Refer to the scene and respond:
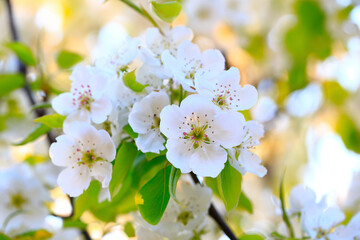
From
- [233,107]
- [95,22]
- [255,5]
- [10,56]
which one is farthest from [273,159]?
[233,107]

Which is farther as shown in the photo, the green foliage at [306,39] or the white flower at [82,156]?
the green foliage at [306,39]

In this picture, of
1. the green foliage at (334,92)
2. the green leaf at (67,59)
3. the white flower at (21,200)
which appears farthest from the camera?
the green foliage at (334,92)

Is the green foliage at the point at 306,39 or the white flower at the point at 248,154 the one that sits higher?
the white flower at the point at 248,154

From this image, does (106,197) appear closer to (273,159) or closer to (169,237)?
(169,237)

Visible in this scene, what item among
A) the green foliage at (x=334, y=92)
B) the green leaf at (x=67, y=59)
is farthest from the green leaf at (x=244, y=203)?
the green foliage at (x=334, y=92)

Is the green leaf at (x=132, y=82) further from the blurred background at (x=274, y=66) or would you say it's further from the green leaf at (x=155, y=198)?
the blurred background at (x=274, y=66)

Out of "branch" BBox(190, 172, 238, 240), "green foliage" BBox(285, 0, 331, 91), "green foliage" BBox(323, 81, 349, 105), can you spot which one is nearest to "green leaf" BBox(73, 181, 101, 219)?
"branch" BBox(190, 172, 238, 240)
